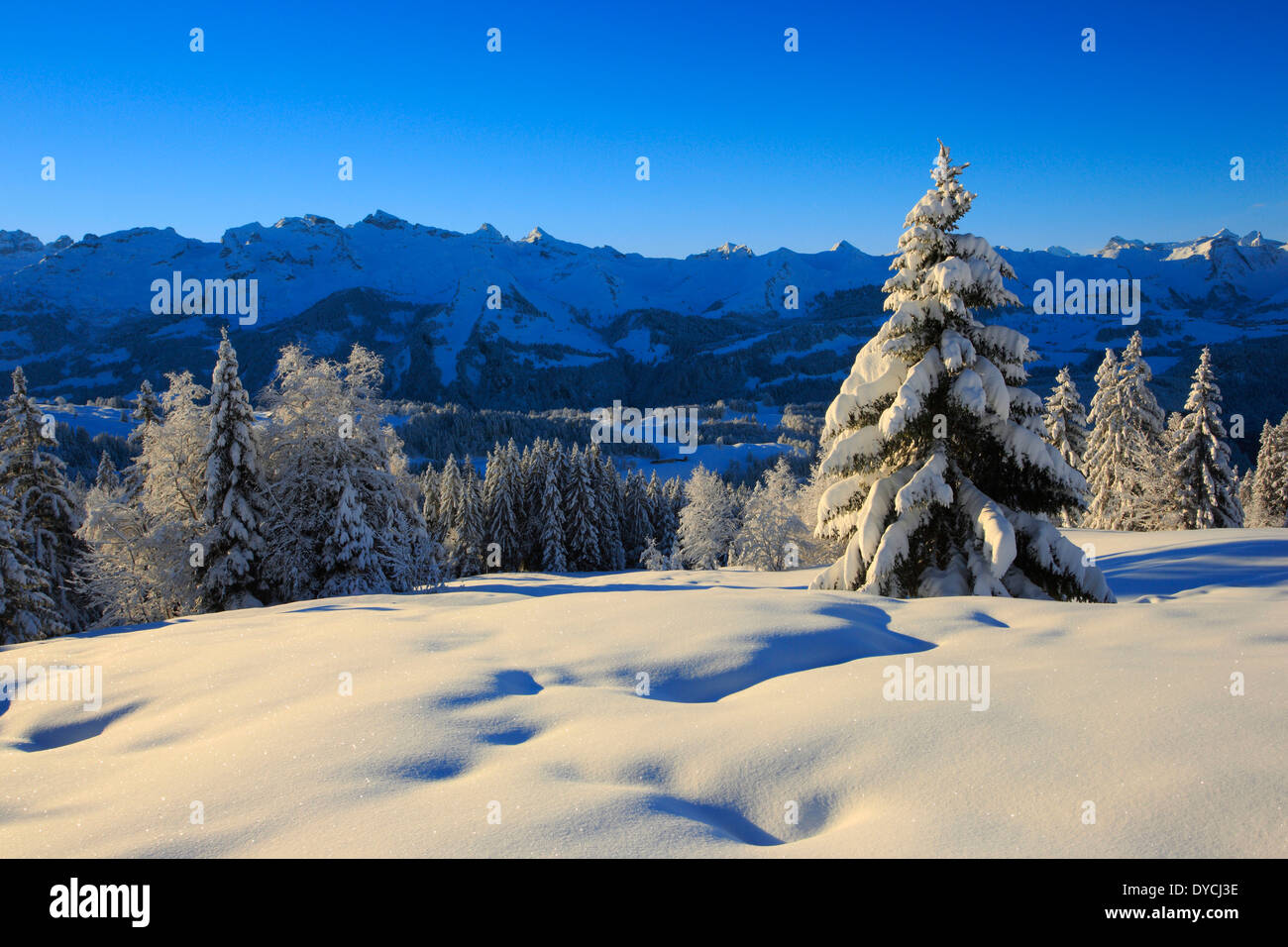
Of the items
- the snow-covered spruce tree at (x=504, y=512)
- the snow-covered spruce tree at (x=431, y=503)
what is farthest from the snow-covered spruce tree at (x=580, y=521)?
the snow-covered spruce tree at (x=431, y=503)

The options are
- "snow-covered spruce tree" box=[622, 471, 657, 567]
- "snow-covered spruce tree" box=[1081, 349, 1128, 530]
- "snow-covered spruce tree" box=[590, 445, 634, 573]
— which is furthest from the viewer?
"snow-covered spruce tree" box=[622, 471, 657, 567]

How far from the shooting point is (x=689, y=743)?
13.6 ft

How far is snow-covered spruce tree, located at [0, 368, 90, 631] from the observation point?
28.3 m

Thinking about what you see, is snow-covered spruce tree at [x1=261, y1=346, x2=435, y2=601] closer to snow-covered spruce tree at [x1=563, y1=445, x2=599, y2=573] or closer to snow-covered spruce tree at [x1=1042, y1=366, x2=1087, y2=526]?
snow-covered spruce tree at [x1=563, y1=445, x2=599, y2=573]

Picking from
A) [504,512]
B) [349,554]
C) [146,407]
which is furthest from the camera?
[504,512]

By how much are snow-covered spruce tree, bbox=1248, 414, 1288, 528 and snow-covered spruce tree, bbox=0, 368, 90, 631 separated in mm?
68294

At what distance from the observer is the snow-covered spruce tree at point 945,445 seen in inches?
458

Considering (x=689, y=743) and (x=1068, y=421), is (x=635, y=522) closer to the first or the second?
(x=1068, y=421)

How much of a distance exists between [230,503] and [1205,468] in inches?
1698

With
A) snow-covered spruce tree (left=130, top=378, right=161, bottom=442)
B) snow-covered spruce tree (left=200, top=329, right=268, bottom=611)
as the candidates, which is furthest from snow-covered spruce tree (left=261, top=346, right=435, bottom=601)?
snow-covered spruce tree (left=130, top=378, right=161, bottom=442)

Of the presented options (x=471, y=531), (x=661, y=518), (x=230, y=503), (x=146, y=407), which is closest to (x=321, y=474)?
(x=230, y=503)
